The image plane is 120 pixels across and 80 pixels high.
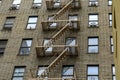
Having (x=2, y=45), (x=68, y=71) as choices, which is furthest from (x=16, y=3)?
(x=68, y=71)

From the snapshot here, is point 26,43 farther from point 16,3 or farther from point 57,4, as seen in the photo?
point 16,3

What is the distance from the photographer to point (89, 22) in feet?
91.0

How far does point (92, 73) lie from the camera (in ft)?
77.8

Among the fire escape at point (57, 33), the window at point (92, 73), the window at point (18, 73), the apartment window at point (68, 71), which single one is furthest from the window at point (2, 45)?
the window at point (92, 73)

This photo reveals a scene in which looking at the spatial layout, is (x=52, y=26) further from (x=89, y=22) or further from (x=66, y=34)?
(x=89, y=22)

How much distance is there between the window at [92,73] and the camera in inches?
922

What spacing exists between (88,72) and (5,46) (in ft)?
23.3

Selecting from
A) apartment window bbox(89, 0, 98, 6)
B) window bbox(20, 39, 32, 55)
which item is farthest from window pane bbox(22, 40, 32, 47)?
apartment window bbox(89, 0, 98, 6)

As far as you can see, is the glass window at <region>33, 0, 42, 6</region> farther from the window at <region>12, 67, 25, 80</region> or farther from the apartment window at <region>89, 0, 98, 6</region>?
the window at <region>12, 67, 25, 80</region>

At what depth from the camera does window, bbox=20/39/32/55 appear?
84.5 ft

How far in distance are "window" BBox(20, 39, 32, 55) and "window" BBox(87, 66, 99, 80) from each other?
16.5ft

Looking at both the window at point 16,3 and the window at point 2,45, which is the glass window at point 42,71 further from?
the window at point 16,3

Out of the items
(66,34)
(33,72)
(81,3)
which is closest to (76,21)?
(66,34)

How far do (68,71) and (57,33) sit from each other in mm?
3525
